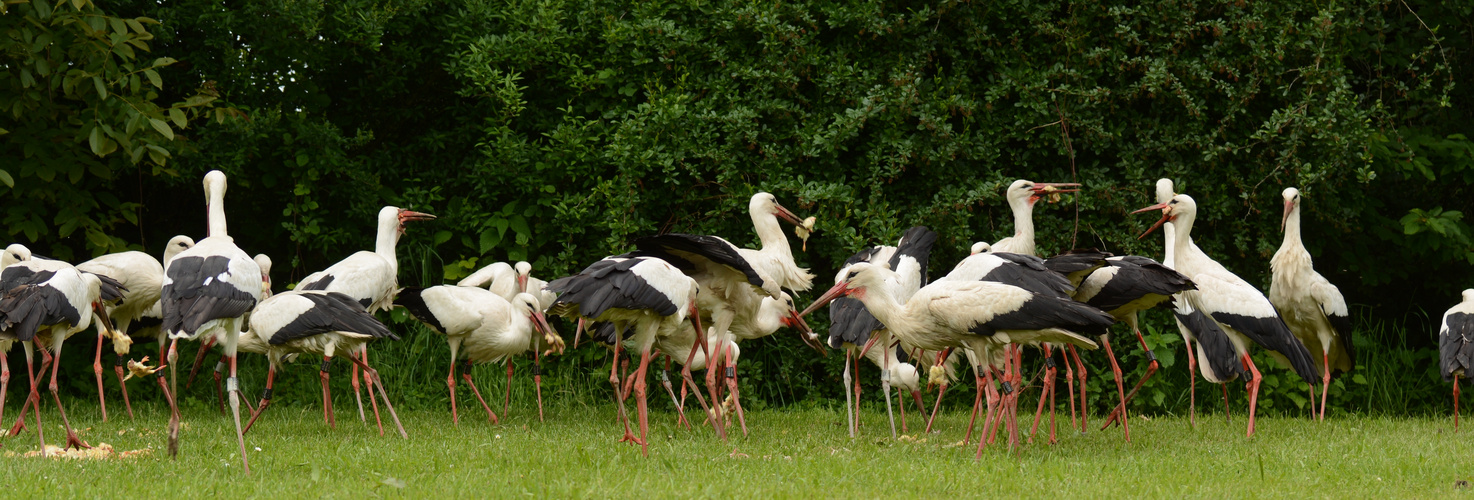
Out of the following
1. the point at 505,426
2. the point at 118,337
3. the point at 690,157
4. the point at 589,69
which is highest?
the point at 589,69

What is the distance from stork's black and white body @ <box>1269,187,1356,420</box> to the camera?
8.53m

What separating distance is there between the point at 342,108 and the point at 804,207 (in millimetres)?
4187

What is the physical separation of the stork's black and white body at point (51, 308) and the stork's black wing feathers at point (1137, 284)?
5.27 meters

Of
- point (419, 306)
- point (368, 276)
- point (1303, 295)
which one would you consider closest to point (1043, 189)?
point (1303, 295)

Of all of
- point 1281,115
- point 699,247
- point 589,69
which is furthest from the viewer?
point 589,69

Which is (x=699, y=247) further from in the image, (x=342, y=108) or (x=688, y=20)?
(x=342, y=108)

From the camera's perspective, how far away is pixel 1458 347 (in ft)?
25.2

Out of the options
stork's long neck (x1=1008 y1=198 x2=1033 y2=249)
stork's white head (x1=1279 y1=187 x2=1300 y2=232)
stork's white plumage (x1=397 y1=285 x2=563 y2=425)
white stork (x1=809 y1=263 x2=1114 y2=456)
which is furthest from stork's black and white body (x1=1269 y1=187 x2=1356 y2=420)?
stork's white plumage (x1=397 y1=285 x2=563 y2=425)

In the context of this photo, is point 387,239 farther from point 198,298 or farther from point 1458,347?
point 1458,347

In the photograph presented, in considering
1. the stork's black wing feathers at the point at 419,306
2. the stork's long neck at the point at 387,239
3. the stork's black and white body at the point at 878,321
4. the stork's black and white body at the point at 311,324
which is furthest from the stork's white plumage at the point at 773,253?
the stork's long neck at the point at 387,239

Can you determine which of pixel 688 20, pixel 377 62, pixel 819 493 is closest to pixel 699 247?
pixel 819 493

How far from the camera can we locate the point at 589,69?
32.2 ft

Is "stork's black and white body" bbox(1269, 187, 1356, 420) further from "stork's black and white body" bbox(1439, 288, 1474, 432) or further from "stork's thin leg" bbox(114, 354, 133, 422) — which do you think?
"stork's thin leg" bbox(114, 354, 133, 422)

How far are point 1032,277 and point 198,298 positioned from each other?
4177mm
